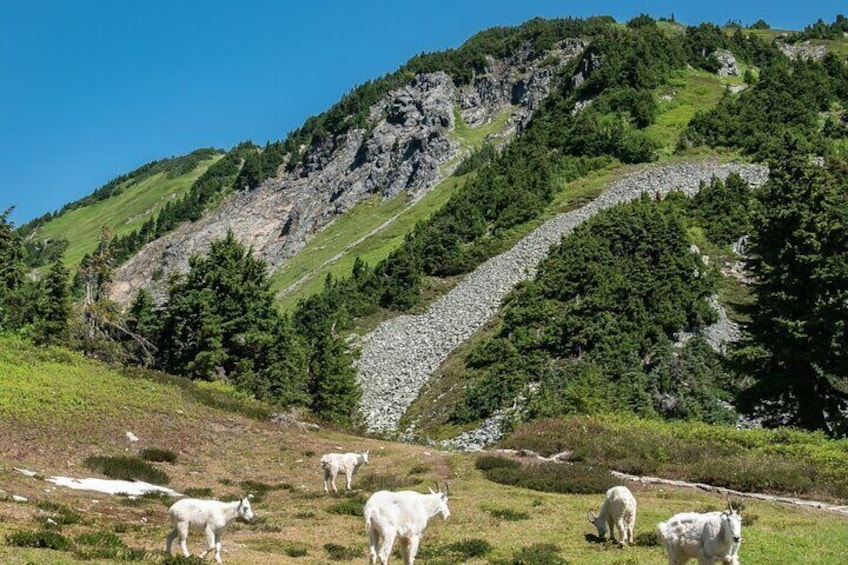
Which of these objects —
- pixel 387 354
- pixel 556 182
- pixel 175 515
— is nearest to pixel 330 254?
pixel 556 182

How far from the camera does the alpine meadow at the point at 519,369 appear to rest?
18078mm

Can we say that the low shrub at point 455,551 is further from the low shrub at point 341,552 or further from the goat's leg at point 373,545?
the goat's leg at point 373,545

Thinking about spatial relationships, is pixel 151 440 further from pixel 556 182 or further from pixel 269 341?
pixel 556 182

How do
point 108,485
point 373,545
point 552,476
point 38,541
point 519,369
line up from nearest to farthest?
point 38,541
point 373,545
point 108,485
point 552,476
point 519,369

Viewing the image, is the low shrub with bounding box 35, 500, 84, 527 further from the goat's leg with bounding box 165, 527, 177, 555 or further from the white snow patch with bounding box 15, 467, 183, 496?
the white snow patch with bounding box 15, 467, 183, 496

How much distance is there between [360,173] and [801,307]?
152524 mm

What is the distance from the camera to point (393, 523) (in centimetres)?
1387

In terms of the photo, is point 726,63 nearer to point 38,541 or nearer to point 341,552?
point 341,552

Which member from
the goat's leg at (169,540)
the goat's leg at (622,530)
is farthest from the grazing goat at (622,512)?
the goat's leg at (169,540)

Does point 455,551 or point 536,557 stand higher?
point 536,557

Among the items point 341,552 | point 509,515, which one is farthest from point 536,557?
point 509,515

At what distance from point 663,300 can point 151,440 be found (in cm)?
3962

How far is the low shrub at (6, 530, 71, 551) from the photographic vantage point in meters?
13.1

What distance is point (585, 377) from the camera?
156 ft
